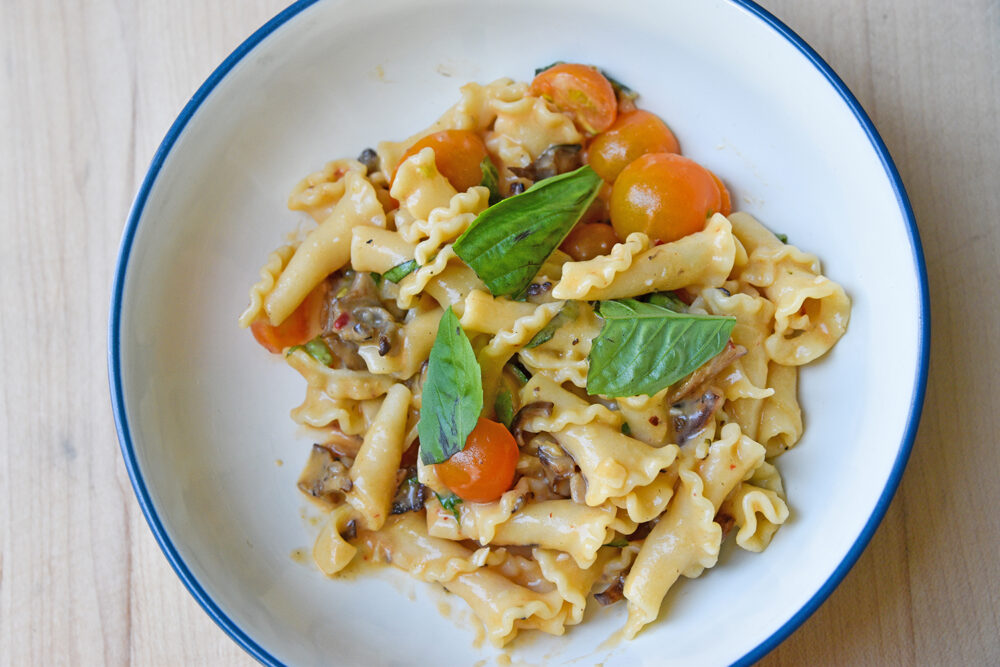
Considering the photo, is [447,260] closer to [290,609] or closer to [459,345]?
[459,345]

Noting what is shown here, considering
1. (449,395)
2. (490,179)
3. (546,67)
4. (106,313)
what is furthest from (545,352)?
(106,313)

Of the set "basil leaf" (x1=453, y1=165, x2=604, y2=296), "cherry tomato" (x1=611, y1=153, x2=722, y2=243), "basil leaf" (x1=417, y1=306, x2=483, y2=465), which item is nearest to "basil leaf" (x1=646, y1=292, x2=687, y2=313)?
"cherry tomato" (x1=611, y1=153, x2=722, y2=243)

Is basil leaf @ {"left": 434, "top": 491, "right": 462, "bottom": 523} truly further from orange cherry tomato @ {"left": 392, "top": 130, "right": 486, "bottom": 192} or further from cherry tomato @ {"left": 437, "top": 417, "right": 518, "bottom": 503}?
orange cherry tomato @ {"left": 392, "top": 130, "right": 486, "bottom": 192}

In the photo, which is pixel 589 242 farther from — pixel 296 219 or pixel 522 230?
pixel 296 219

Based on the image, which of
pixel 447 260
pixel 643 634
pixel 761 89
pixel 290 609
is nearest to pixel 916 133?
pixel 761 89

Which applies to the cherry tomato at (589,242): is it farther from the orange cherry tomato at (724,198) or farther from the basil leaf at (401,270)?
the basil leaf at (401,270)
